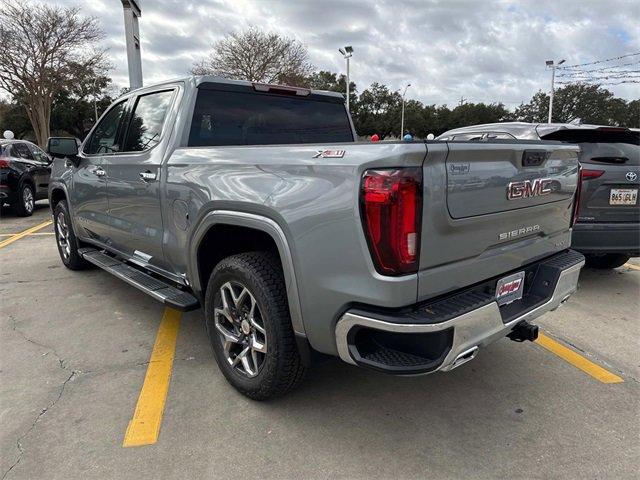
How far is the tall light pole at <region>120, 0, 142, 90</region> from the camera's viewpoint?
11.6 meters

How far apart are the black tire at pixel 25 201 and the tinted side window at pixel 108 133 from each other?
7015 millimetres

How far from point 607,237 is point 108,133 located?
196 inches

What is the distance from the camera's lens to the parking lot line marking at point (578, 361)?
126 inches

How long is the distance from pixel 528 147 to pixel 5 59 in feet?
118

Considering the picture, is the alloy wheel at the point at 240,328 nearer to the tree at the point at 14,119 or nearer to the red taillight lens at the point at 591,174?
the red taillight lens at the point at 591,174

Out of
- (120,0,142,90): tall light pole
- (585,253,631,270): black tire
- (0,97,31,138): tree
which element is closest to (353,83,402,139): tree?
(0,97,31,138): tree

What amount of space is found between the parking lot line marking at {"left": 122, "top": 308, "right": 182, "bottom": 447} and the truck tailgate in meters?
1.70

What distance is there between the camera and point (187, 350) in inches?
142

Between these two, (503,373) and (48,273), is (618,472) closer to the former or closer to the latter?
(503,373)

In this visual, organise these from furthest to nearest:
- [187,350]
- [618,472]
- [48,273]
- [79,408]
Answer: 1. [48,273]
2. [187,350]
3. [79,408]
4. [618,472]

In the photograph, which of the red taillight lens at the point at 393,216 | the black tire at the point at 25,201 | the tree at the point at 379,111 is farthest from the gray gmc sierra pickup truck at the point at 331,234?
the tree at the point at 379,111

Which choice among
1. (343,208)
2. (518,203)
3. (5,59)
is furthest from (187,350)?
(5,59)

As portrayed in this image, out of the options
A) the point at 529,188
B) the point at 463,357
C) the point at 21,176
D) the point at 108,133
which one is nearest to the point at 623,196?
the point at 529,188

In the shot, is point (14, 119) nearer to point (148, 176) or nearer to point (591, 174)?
point (148, 176)
